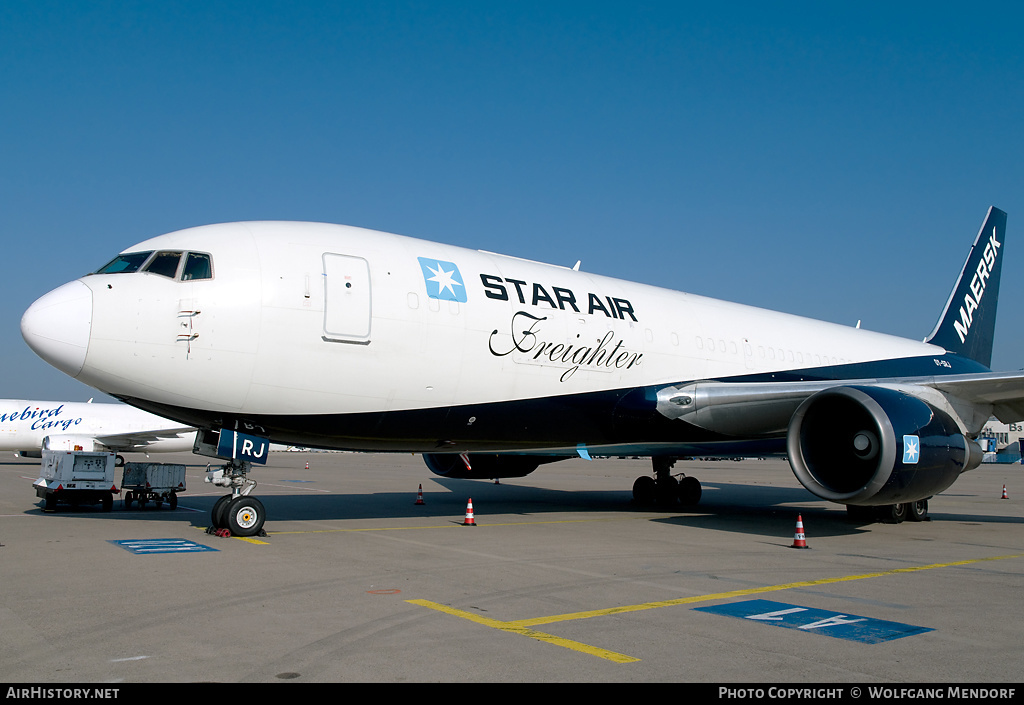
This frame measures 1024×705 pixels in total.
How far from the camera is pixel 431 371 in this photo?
10.6 m

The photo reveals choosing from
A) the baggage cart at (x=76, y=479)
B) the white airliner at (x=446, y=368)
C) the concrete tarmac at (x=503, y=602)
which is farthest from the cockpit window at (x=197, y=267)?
the baggage cart at (x=76, y=479)

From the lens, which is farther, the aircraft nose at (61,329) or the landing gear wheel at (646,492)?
the landing gear wheel at (646,492)

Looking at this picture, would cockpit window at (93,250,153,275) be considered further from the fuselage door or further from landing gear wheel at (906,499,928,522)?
landing gear wheel at (906,499,928,522)

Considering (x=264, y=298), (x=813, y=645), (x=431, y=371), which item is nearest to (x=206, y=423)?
(x=264, y=298)

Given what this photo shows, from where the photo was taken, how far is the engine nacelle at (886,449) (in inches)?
418

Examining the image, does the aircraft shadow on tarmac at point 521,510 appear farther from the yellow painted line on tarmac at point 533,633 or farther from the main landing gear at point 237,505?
the yellow painted line on tarmac at point 533,633

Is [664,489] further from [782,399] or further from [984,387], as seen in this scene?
[984,387]

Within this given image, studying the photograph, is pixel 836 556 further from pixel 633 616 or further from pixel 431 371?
pixel 431 371

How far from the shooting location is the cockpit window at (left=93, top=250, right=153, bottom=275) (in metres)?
9.36

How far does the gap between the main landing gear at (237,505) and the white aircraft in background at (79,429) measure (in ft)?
98.0

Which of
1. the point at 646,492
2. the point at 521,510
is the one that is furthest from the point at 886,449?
the point at 646,492

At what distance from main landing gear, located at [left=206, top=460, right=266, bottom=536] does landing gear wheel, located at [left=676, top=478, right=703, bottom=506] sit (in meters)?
10.7

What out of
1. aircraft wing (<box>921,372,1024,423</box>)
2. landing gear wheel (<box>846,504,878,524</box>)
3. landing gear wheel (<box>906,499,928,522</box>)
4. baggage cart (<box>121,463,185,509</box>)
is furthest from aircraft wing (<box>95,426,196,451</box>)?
aircraft wing (<box>921,372,1024,423</box>)

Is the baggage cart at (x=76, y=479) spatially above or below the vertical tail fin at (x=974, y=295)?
below
